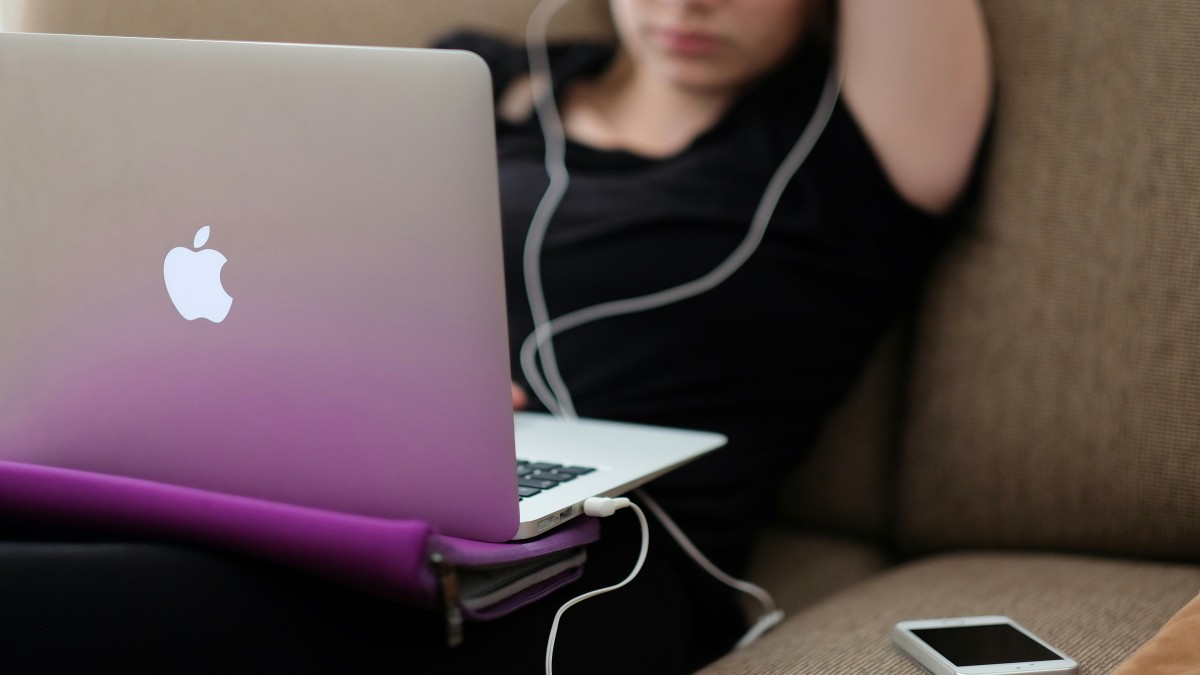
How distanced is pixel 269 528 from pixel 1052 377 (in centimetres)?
76

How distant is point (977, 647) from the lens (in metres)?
0.65

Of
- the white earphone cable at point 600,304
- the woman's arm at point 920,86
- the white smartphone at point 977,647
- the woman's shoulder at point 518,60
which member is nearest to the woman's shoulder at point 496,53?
the woman's shoulder at point 518,60

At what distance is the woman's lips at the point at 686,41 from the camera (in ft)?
3.53

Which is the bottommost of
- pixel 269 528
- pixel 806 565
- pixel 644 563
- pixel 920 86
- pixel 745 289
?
pixel 806 565

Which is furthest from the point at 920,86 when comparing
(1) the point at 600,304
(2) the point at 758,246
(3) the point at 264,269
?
(3) the point at 264,269

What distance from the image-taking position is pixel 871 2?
97cm

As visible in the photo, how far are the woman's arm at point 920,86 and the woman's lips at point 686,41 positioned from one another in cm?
15

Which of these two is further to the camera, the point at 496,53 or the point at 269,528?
the point at 496,53

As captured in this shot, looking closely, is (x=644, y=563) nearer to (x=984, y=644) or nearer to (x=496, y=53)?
(x=984, y=644)

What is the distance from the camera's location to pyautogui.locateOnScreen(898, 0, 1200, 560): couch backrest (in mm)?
891

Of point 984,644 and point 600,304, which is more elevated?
point 600,304

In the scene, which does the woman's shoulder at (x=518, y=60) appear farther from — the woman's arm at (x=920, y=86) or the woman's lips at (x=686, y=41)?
the woman's arm at (x=920, y=86)

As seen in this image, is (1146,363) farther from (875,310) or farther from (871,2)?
(871,2)

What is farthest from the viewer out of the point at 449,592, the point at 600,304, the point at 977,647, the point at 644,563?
the point at 600,304
